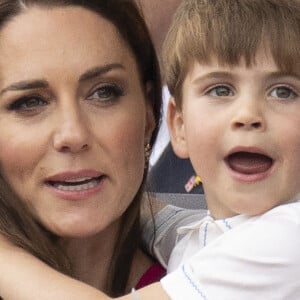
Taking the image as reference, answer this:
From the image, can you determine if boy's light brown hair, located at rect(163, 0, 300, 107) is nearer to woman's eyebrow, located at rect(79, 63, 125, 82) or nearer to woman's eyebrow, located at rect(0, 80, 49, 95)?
woman's eyebrow, located at rect(79, 63, 125, 82)

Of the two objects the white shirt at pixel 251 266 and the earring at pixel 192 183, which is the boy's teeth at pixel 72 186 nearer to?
the white shirt at pixel 251 266

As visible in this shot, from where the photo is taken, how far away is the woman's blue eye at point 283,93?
7.38ft

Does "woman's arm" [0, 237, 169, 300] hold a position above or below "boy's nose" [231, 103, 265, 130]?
below

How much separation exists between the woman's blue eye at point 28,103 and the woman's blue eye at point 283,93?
21.2 inches

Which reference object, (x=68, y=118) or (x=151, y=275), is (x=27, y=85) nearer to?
(x=68, y=118)

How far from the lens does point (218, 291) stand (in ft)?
7.11

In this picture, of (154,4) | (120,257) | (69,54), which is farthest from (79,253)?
(154,4)

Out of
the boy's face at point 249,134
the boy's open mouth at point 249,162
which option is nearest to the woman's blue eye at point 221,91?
the boy's face at point 249,134

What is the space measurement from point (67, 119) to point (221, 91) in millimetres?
362

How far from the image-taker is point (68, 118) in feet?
7.99

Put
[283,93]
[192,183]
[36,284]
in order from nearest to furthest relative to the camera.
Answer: [283,93] < [36,284] < [192,183]

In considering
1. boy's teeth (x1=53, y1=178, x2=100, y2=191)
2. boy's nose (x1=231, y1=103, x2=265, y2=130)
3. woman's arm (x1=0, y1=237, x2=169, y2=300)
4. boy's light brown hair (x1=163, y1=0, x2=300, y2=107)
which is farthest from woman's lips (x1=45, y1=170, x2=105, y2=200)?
boy's nose (x1=231, y1=103, x2=265, y2=130)

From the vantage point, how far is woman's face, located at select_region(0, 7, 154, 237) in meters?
2.44

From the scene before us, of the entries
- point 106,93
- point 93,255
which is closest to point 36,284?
point 93,255
